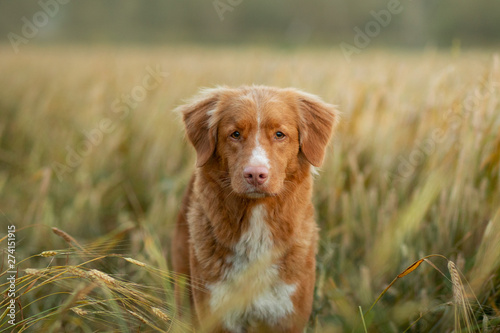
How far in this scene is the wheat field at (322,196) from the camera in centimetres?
251

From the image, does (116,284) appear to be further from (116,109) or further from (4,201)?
(116,109)

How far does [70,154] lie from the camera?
17.7ft

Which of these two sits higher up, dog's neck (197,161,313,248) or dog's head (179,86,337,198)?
dog's head (179,86,337,198)

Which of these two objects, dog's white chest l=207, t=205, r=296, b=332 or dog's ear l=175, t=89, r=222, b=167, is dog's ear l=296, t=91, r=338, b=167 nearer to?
dog's ear l=175, t=89, r=222, b=167

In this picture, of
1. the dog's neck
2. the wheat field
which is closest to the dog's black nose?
the dog's neck

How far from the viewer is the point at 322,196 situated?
14.0 feet

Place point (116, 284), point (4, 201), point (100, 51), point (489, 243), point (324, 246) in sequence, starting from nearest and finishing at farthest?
point (116, 284) → point (489, 243) → point (324, 246) → point (4, 201) → point (100, 51)

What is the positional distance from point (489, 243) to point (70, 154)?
4317 mm

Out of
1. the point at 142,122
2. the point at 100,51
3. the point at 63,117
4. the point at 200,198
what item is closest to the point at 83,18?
the point at 100,51

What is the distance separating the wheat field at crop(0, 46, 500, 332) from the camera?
2508 mm

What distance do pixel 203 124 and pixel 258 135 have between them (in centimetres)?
54

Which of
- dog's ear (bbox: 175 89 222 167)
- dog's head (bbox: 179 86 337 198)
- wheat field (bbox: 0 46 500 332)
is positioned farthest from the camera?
dog's ear (bbox: 175 89 222 167)

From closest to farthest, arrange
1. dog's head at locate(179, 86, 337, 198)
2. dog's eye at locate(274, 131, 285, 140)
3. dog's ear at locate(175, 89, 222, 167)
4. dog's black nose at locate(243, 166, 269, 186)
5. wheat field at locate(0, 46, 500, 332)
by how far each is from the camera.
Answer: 1. wheat field at locate(0, 46, 500, 332)
2. dog's black nose at locate(243, 166, 269, 186)
3. dog's head at locate(179, 86, 337, 198)
4. dog's eye at locate(274, 131, 285, 140)
5. dog's ear at locate(175, 89, 222, 167)

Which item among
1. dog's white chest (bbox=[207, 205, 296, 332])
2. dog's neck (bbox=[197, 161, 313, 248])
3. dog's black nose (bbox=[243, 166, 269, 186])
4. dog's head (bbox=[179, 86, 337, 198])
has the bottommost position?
dog's white chest (bbox=[207, 205, 296, 332])
